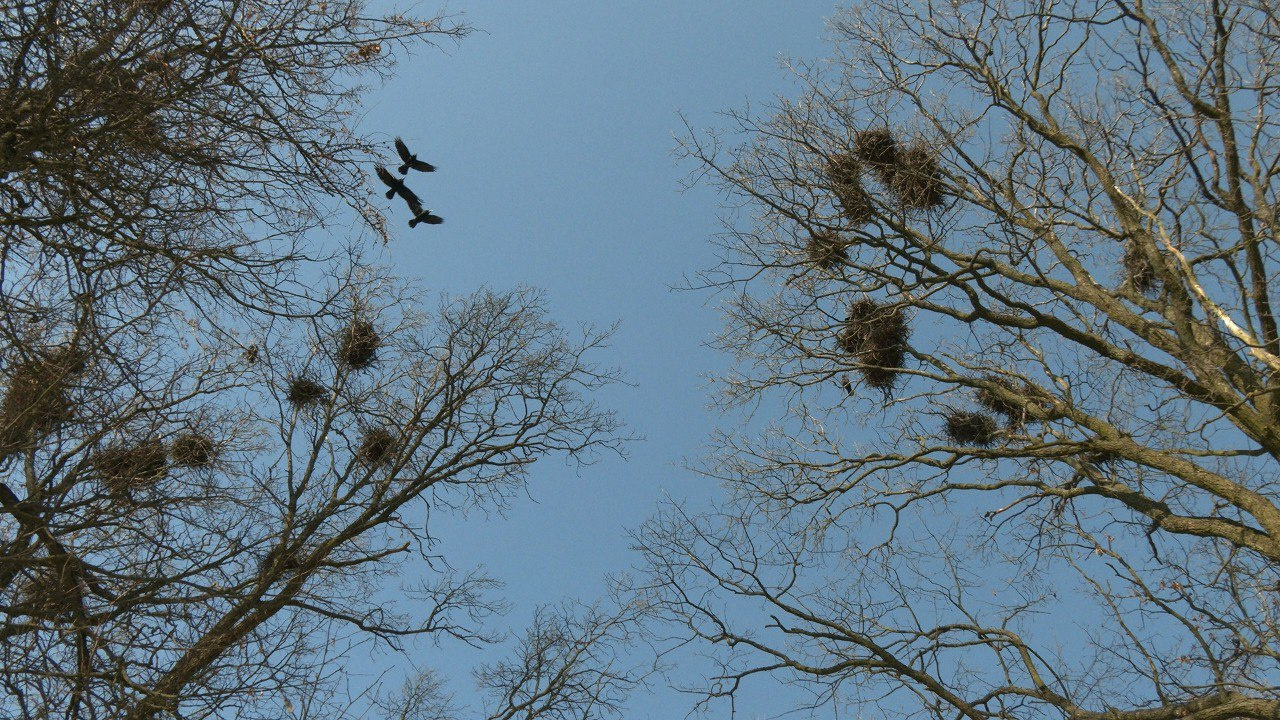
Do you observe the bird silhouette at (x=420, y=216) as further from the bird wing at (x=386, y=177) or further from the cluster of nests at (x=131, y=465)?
the cluster of nests at (x=131, y=465)

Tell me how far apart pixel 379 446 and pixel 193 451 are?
9.25 feet

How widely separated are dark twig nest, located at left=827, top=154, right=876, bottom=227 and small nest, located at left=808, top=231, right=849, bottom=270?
0.66ft

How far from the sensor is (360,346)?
8.04 metres

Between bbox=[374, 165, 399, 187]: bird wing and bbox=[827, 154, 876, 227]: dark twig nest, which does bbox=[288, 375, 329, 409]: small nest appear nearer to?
bbox=[374, 165, 399, 187]: bird wing

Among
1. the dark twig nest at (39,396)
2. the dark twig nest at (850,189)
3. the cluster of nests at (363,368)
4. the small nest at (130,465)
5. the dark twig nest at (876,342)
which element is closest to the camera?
the dark twig nest at (39,396)

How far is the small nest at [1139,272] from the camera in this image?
664 cm

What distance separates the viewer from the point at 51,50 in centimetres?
357

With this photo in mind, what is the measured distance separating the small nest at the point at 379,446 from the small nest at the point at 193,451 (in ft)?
6.62

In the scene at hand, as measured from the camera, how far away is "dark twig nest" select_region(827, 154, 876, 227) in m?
6.68

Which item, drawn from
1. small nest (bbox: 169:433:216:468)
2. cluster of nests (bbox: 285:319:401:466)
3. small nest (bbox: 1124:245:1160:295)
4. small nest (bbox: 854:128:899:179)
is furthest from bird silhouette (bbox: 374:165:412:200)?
small nest (bbox: 1124:245:1160:295)

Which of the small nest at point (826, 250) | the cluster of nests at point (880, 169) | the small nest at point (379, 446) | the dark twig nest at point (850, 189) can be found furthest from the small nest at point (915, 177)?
the small nest at point (379, 446)

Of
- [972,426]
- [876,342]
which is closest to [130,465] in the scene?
[876,342]

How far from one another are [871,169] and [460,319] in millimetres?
4168

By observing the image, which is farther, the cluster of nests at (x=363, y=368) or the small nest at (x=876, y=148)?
the cluster of nests at (x=363, y=368)
